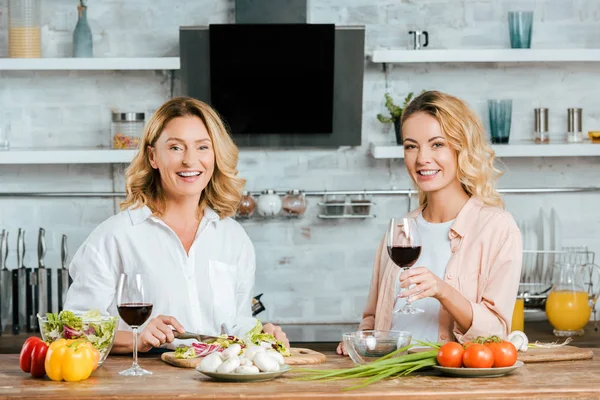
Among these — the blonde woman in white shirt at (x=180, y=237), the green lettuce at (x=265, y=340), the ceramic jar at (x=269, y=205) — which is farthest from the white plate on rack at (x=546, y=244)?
the green lettuce at (x=265, y=340)

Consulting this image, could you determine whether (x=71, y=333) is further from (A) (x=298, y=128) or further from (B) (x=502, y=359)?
(A) (x=298, y=128)

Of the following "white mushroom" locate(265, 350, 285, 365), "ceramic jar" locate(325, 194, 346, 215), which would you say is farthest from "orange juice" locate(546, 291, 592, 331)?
"white mushroom" locate(265, 350, 285, 365)

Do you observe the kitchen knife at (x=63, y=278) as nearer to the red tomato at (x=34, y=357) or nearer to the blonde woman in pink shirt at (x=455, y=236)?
the blonde woman in pink shirt at (x=455, y=236)

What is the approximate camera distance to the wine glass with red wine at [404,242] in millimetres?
2498

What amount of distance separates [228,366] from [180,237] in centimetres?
79

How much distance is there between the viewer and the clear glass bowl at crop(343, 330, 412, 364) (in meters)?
2.39

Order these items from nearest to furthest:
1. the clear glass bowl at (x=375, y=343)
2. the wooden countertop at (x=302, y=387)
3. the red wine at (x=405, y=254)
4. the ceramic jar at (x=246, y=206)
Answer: the wooden countertop at (x=302, y=387)
the clear glass bowl at (x=375, y=343)
the red wine at (x=405, y=254)
the ceramic jar at (x=246, y=206)

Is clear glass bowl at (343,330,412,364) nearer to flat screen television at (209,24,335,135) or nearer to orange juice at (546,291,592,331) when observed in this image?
orange juice at (546,291,592,331)

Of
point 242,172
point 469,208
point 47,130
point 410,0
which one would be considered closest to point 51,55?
point 47,130

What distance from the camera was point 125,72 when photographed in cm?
492

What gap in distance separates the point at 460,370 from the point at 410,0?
3.01 meters

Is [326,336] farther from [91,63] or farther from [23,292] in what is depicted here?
[91,63]

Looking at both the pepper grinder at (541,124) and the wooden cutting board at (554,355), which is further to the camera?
the pepper grinder at (541,124)

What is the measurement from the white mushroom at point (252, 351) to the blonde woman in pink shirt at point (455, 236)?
0.45 metres
